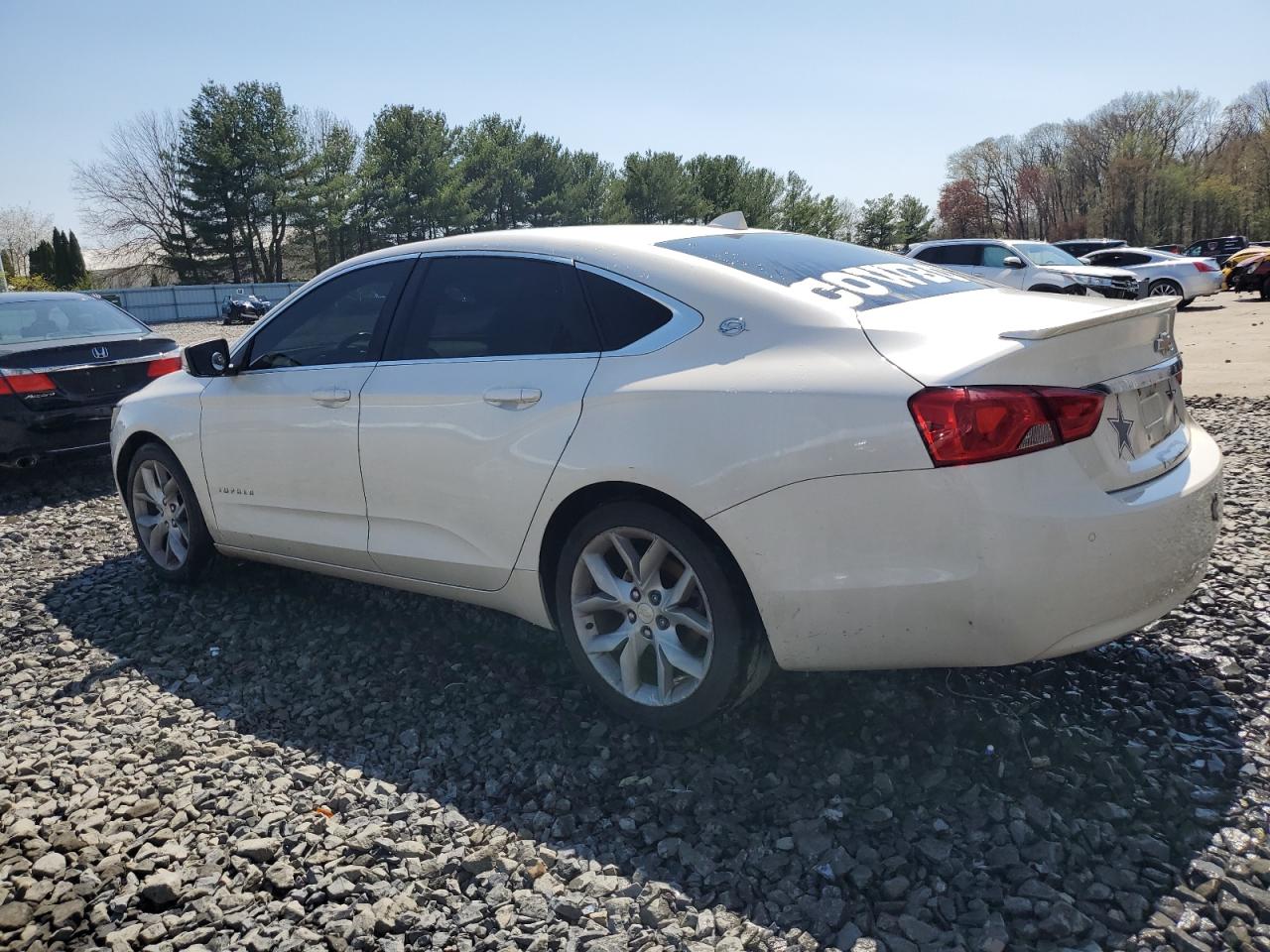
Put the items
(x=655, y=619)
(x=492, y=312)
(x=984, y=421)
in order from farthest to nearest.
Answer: (x=492, y=312), (x=655, y=619), (x=984, y=421)

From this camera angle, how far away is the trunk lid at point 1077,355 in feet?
8.23

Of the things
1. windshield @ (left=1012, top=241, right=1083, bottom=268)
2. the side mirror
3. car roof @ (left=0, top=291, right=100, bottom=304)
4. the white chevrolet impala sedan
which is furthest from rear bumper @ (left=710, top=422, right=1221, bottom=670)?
windshield @ (left=1012, top=241, right=1083, bottom=268)

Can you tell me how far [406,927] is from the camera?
2.33 m

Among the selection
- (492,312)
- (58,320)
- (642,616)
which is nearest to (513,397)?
(492,312)

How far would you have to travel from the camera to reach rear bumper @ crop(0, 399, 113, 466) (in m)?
7.14

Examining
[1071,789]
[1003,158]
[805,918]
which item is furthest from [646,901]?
[1003,158]

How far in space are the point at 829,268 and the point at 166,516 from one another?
12.1ft

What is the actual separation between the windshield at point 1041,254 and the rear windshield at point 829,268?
15.4m

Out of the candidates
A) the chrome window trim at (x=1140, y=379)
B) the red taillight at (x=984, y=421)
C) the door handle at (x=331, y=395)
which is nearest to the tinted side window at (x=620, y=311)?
the red taillight at (x=984, y=421)

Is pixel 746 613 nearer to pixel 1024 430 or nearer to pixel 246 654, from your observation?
pixel 1024 430

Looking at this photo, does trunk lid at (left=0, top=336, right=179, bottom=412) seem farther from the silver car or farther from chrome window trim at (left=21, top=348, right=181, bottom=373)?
the silver car

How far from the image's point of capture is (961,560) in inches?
95.9

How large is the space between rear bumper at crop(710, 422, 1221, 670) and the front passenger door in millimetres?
1857

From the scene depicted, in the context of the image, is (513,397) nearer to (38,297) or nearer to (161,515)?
(161,515)
